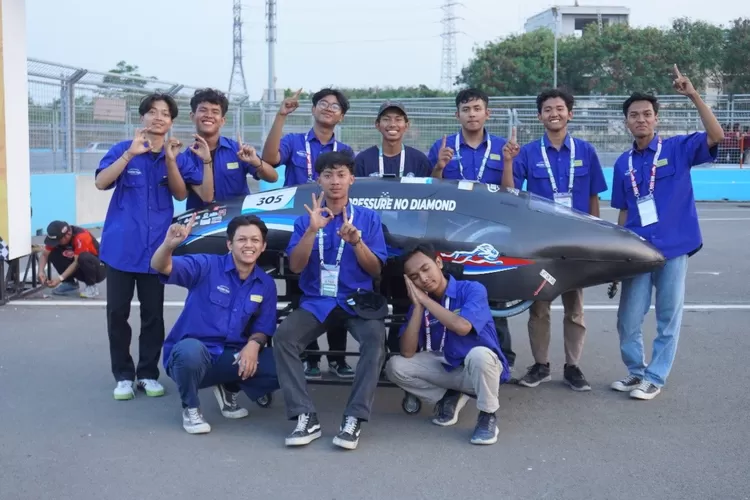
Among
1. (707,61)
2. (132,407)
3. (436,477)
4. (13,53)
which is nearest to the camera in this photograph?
(436,477)

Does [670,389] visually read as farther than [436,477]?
Yes

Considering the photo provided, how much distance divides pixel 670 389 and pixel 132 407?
3590 millimetres

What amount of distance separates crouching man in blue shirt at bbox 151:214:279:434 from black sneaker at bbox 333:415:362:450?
22.8 inches

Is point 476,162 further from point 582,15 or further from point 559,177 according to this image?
point 582,15

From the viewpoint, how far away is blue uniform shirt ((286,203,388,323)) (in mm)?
5082

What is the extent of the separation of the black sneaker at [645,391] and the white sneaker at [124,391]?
3306 millimetres

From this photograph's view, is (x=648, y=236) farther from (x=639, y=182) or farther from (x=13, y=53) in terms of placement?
(x=13, y=53)

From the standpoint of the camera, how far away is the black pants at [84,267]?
29.0ft

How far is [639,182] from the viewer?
18.7 feet

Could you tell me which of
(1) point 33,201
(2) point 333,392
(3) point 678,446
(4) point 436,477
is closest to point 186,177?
(2) point 333,392

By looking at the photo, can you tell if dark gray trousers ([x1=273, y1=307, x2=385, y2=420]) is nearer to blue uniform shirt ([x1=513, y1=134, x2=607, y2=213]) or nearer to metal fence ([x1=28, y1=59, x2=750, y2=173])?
blue uniform shirt ([x1=513, y1=134, x2=607, y2=213])

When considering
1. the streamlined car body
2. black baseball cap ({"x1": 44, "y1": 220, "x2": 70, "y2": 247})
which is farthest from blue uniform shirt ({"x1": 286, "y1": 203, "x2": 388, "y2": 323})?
black baseball cap ({"x1": 44, "y1": 220, "x2": 70, "y2": 247})

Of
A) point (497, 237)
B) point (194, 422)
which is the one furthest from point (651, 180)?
point (194, 422)

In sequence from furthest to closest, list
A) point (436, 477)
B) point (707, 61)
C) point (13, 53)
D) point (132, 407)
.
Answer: point (707, 61), point (13, 53), point (132, 407), point (436, 477)
